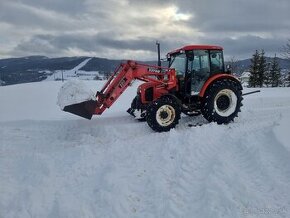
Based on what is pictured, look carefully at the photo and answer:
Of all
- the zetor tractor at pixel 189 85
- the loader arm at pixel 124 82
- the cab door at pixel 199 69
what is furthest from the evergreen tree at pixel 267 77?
the loader arm at pixel 124 82

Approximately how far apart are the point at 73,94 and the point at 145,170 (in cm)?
408

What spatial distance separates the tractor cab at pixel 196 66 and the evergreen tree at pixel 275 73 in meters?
36.5

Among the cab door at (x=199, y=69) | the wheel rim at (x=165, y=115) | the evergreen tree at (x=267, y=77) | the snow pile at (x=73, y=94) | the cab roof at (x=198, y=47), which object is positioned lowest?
the evergreen tree at (x=267, y=77)

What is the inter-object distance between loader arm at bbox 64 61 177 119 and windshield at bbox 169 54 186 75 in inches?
12.1

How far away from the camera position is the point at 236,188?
634cm

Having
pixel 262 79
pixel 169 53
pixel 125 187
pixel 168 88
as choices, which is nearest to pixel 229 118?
pixel 168 88

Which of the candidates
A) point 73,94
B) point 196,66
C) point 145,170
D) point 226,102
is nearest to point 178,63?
point 196,66

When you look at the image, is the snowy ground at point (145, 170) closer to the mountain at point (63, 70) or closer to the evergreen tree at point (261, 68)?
the mountain at point (63, 70)

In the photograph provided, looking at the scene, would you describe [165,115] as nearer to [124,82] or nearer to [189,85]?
[189,85]

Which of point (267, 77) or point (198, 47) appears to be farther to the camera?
point (267, 77)

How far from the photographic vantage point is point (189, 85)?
11508 mm

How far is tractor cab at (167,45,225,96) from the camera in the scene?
37.4 feet

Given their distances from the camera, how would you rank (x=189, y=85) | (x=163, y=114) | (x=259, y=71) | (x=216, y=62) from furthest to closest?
(x=259, y=71), (x=216, y=62), (x=189, y=85), (x=163, y=114)

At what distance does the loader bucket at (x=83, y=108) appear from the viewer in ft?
35.5
